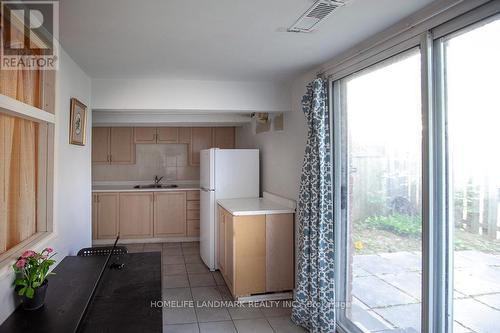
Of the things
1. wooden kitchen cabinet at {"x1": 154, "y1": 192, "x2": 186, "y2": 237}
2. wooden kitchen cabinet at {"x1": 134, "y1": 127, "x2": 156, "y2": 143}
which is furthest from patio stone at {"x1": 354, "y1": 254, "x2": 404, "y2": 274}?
wooden kitchen cabinet at {"x1": 134, "y1": 127, "x2": 156, "y2": 143}

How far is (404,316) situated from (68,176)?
247 centimetres

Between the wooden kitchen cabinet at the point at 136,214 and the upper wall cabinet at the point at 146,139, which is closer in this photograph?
the wooden kitchen cabinet at the point at 136,214

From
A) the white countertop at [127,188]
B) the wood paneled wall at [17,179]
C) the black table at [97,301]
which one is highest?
the wood paneled wall at [17,179]

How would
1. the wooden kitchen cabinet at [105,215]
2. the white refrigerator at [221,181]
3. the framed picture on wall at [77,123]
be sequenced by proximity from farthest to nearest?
the wooden kitchen cabinet at [105,215] < the white refrigerator at [221,181] < the framed picture on wall at [77,123]

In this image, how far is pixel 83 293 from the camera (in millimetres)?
1826

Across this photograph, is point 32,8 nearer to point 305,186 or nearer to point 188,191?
point 305,186

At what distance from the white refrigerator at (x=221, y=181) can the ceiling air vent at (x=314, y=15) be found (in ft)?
8.13

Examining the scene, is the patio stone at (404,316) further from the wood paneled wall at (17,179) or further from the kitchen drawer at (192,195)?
the kitchen drawer at (192,195)

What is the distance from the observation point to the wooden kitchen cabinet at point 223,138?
6156mm

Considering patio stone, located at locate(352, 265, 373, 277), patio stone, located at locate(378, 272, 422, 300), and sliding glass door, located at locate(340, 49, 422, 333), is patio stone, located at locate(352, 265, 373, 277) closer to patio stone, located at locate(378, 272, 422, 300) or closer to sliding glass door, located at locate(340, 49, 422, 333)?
sliding glass door, located at locate(340, 49, 422, 333)

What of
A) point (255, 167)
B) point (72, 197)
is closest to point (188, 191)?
point (255, 167)

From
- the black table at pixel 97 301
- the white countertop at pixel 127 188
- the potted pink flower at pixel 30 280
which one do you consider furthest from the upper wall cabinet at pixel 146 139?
the potted pink flower at pixel 30 280

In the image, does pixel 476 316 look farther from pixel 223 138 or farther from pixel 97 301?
pixel 223 138

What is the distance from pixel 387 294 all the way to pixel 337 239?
57cm
